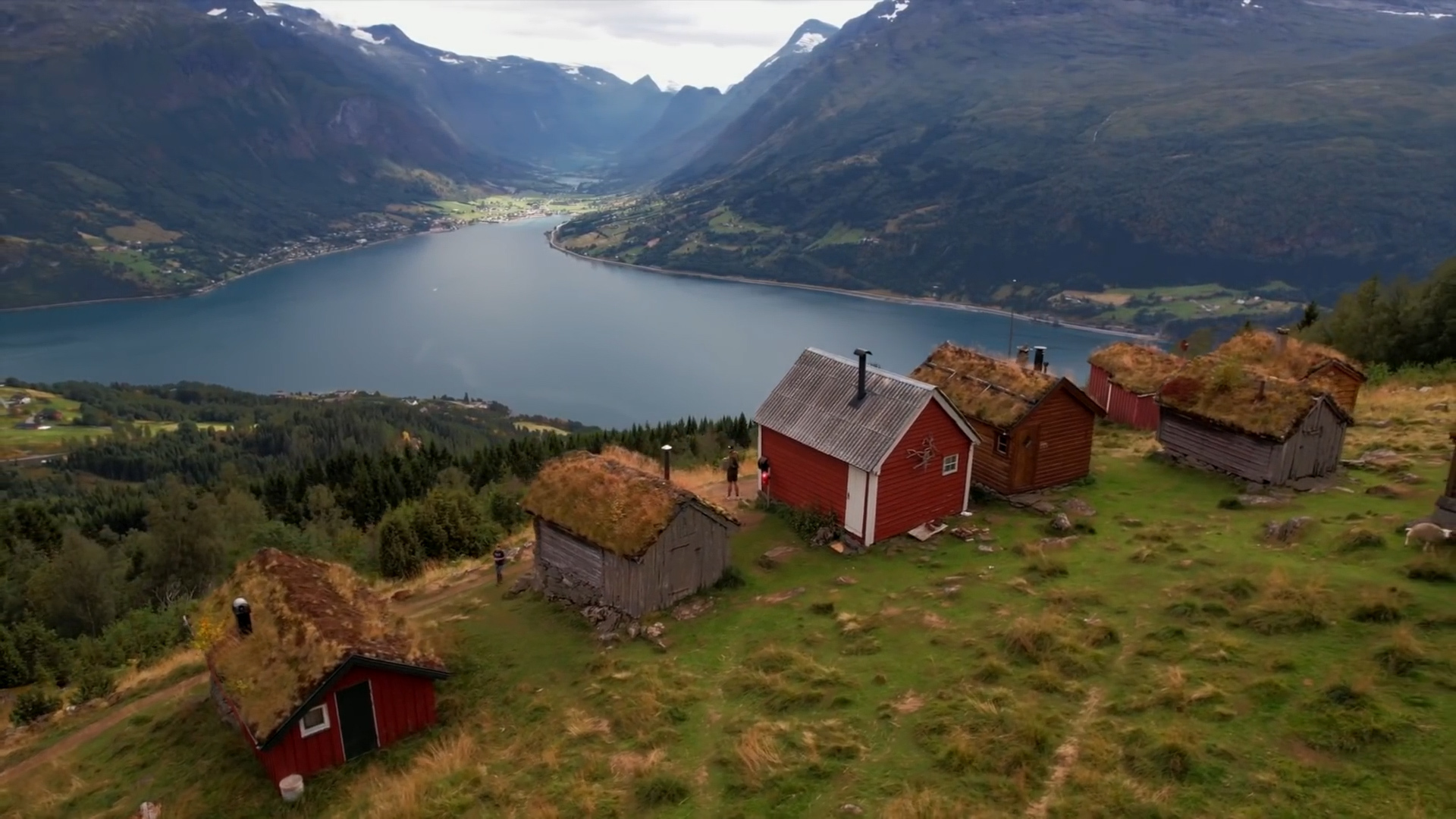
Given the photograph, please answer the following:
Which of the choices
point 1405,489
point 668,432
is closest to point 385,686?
point 1405,489

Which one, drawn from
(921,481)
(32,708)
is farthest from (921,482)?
(32,708)

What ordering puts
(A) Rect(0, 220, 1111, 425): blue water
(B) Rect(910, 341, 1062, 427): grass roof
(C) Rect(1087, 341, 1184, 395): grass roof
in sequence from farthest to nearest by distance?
(A) Rect(0, 220, 1111, 425): blue water
(C) Rect(1087, 341, 1184, 395): grass roof
(B) Rect(910, 341, 1062, 427): grass roof

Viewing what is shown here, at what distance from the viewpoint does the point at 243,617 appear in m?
18.1

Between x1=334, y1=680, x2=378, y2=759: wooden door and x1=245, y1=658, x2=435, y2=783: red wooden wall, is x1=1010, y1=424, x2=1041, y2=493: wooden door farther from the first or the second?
x1=334, y1=680, x2=378, y2=759: wooden door

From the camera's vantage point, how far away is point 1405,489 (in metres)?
23.7

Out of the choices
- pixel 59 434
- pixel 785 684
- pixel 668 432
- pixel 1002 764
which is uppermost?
pixel 1002 764

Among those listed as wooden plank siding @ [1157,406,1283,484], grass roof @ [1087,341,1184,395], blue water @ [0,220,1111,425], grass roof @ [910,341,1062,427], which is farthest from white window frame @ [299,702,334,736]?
blue water @ [0,220,1111,425]

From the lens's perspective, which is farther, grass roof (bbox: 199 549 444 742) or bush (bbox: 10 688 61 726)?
bush (bbox: 10 688 61 726)

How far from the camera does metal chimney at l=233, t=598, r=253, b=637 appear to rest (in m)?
17.9

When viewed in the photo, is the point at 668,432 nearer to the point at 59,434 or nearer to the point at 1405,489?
the point at 1405,489

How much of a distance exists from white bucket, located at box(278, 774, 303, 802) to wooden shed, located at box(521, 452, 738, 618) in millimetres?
8029

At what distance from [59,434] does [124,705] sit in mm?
129923

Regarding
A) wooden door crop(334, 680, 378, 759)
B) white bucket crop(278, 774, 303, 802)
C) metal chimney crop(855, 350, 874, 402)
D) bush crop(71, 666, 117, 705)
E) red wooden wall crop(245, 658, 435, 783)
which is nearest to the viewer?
white bucket crop(278, 774, 303, 802)

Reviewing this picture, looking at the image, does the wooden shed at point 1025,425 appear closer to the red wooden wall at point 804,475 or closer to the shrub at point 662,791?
the red wooden wall at point 804,475
